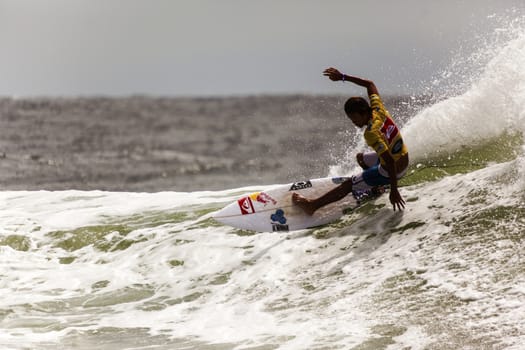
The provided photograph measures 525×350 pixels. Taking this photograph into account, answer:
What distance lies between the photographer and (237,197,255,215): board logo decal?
34.0 ft

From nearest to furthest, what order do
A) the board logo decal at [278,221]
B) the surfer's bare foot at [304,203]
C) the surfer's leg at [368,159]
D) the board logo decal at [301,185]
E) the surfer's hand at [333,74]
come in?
the surfer's hand at [333,74]
the surfer's leg at [368,159]
the surfer's bare foot at [304,203]
the board logo decal at [278,221]
the board logo decal at [301,185]

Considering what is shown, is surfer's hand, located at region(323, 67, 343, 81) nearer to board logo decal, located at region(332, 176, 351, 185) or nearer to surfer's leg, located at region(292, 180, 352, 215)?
surfer's leg, located at region(292, 180, 352, 215)

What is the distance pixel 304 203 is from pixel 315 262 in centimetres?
115

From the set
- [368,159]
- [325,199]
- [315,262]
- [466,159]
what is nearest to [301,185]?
[325,199]

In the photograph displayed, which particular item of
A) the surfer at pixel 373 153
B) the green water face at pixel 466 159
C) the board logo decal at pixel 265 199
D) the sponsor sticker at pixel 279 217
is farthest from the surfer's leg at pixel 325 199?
the green water face at pixel 466 159

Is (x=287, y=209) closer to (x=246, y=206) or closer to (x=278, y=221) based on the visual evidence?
(x=278, y=221)

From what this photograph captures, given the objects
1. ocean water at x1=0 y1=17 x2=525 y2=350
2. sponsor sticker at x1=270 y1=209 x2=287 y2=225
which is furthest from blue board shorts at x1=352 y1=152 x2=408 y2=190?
sponsor sticker at x1=270 y1=209 x2=287 y2=225

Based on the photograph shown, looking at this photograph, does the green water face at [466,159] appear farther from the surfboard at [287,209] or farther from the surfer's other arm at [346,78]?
the surfer's other arm at [346,78]

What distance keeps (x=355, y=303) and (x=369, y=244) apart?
4.54 feet

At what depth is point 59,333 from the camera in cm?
823

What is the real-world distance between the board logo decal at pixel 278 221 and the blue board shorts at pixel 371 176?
94 centimetres

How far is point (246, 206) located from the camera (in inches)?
409

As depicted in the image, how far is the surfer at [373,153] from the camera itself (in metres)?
8.70

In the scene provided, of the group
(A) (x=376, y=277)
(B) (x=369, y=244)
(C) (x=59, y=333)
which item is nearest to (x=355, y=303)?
(A) (x=376, y=277)
